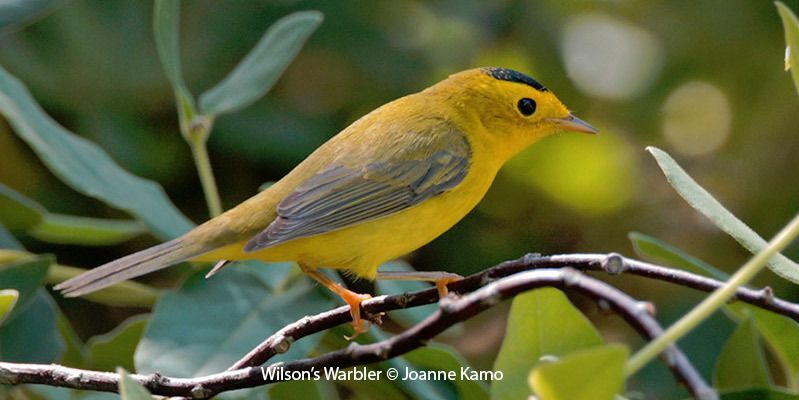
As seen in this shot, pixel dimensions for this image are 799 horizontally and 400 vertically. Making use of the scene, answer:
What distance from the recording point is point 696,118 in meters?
4.57

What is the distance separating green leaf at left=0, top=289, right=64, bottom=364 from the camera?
2.58 m

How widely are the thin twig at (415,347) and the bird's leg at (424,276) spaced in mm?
584

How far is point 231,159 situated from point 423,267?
0.87 meters

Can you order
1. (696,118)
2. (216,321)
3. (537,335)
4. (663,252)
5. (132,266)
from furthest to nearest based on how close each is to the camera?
(696,118), (132,266), (216,321), (663,252), (537,335)

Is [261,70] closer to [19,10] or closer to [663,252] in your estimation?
[19,10]

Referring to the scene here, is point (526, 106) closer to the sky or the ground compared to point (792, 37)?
closer to the sky

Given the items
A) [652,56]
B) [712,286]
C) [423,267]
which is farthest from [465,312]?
[652,56]

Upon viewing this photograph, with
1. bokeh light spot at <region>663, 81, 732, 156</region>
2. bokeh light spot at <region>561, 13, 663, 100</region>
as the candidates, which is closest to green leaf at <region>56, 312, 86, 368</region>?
bokeh light spot at <region>561, 13, 663, 100</region>

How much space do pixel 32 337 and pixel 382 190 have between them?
3.18 ft

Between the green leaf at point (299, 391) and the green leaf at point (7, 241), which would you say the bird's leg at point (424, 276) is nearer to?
the green leaf at point (299, 391)

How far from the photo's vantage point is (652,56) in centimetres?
469

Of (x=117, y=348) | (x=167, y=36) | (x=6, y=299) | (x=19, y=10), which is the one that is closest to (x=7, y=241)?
(x=117, y=348)

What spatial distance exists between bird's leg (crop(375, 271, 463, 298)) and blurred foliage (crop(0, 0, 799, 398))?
1.30 m

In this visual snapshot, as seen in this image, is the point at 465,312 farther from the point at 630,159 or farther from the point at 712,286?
the point at 630,159
